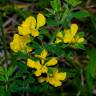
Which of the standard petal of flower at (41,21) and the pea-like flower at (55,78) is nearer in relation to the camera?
the standard petal of flower at (41,21)

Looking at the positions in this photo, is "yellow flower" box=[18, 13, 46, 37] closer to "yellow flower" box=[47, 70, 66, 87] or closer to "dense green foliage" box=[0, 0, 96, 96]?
"dense green foliage" box=[0, 0, 96, 96]

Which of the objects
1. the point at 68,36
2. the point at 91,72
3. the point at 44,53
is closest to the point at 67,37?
the point at 68,36

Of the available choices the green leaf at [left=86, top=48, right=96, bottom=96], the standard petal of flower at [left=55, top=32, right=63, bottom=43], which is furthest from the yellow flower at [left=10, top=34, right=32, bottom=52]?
the green leaf at [left=86, top=48, right=96, bottom=96]

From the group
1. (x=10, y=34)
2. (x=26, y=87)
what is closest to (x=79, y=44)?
(x=26, y=87)

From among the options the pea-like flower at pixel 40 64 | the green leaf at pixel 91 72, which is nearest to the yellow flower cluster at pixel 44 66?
the pea-like flower at pixel 40 64

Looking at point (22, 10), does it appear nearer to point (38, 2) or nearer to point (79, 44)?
point (38, 2)

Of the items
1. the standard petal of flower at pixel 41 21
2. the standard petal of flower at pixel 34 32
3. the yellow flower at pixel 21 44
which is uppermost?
the standard petal of flower at pixel 41 21

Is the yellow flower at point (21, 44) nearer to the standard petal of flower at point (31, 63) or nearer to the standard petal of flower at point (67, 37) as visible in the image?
the standard petal of flower at point (31, 63)

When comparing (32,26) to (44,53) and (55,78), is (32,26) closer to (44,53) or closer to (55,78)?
(44,53)
